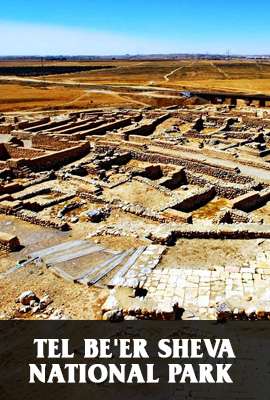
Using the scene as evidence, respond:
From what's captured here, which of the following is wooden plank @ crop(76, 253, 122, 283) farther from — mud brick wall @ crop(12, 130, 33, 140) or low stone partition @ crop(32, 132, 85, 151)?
mud brick wall @ crop(12, 130, 33, 140)

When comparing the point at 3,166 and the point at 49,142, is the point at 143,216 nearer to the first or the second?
the point at 3,166

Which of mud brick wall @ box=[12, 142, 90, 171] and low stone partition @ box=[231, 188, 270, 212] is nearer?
low stone partition @ box=[231, 188, 270, 212]

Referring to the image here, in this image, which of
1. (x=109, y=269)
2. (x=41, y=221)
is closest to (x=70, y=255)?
(x=109, y=269)

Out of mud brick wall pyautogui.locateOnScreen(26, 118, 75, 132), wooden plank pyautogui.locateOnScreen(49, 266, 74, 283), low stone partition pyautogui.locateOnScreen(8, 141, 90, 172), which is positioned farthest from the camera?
mud brick wall pyautogui.locateOnScreen(26, 118, 75, 132)

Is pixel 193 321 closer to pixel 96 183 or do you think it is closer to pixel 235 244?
pixel 235 244

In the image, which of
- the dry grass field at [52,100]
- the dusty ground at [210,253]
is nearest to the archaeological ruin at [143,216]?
the dusty ground at [210,253]

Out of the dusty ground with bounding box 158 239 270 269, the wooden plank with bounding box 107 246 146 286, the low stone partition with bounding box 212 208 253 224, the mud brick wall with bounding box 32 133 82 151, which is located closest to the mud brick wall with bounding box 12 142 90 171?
the mud brick wall with bounding box 32 133 82 151

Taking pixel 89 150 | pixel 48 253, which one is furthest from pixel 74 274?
pixel 89 150

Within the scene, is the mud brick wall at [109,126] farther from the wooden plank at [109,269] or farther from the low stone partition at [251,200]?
the wooden plank at [109,269]

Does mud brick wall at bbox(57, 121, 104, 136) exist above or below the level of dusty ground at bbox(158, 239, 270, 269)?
above

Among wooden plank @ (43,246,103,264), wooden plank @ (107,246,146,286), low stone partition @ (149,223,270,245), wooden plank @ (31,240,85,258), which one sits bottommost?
wooden plank @ (31,240,85,258)

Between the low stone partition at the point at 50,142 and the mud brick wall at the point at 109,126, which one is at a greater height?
the mud brick wall at the point at 109,126
